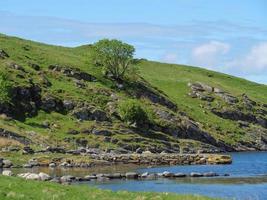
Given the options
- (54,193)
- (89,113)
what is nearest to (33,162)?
(89,113)

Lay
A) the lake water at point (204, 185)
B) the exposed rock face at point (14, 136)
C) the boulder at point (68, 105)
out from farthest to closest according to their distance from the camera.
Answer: the boulder at point (68, 105) → the exposed rock face at point (14, 136) → the lake water at point (204, 185)

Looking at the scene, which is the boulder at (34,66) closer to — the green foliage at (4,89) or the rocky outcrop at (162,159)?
the green foliage at (4,89)

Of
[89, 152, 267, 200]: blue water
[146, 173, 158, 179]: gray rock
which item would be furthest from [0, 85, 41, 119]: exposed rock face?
[89, 152, 267, 200]: blue water

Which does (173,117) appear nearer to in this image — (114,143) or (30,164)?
(114,143)

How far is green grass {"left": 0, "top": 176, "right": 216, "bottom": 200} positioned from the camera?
3759cm

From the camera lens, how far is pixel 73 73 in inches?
7328

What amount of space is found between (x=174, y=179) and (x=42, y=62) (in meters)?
113

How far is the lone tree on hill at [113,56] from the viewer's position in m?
193

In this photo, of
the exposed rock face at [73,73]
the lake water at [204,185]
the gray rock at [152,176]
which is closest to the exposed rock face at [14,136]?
the lake water at [204,185]

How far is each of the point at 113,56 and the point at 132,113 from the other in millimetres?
38980

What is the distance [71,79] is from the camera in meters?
180

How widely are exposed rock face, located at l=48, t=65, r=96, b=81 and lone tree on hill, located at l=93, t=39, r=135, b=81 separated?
9.09 m

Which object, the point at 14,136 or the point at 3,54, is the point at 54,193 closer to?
the point at 14,136

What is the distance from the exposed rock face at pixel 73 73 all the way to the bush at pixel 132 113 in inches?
1160
